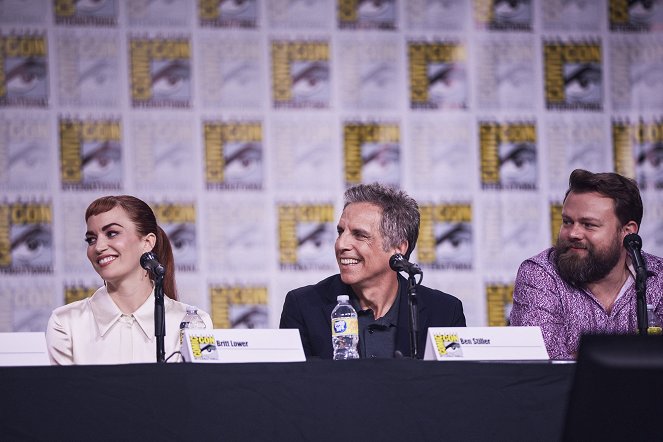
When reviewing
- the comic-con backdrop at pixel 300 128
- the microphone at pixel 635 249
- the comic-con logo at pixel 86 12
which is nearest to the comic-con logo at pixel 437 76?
the comic-con backdrop at pixel 300 128

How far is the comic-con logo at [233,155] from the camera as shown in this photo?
478 centimetres

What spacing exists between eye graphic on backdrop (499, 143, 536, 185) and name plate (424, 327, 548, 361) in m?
2.49

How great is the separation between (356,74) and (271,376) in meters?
2.93

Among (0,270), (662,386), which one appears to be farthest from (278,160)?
(662,386)

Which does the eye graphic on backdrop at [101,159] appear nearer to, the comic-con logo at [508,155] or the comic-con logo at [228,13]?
the comic-con logo at [228,13]

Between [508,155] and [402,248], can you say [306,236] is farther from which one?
[402,248]

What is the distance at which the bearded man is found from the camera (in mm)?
3379

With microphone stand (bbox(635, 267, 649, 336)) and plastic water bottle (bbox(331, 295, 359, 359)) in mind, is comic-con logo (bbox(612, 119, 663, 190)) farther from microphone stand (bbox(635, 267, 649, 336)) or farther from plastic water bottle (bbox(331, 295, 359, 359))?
plastic water bottle (bbox(331, 295, 359, 359))

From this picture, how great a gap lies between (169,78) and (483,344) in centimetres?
283

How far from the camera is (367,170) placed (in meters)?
4.87

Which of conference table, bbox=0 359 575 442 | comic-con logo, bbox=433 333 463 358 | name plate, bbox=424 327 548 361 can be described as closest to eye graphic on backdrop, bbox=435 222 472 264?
name plate, bbox=424 327 548 361

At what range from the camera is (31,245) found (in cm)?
465

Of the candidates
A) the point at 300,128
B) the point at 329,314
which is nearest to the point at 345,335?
the point at 329,314

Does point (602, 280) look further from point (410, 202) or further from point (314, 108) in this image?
point (314, 108)
